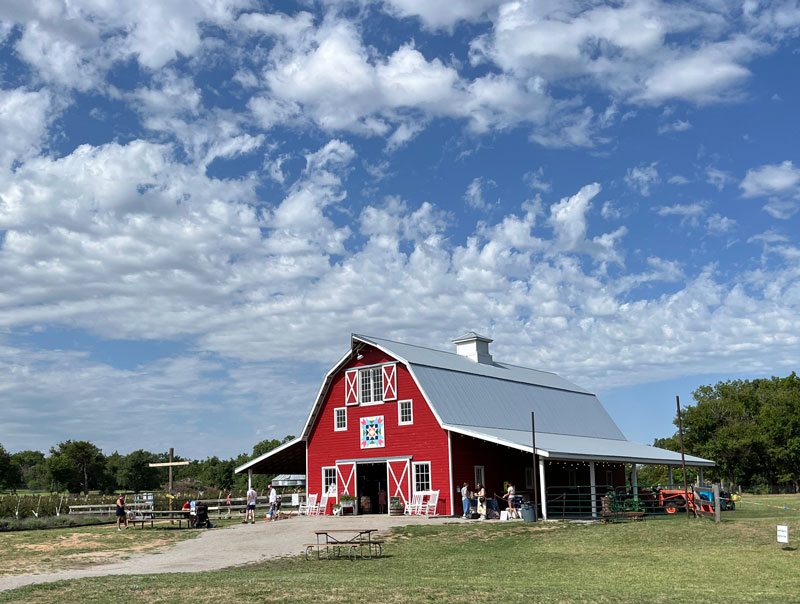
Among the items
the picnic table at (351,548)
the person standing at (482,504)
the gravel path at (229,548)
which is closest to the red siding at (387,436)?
the person standing at (482,504)

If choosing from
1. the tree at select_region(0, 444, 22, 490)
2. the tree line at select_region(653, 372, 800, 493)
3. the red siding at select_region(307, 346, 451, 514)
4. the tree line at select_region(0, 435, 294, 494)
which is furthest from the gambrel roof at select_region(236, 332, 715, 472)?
the tree at select_region(0, 444, 22, 490)

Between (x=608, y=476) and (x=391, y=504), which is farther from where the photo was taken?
(x=608, y=476)

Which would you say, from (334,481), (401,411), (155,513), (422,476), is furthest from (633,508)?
(155,513)

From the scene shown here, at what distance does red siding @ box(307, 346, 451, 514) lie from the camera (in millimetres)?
30969

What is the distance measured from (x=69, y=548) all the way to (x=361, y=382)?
14310 millimetres

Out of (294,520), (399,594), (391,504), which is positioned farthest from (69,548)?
(399,594)

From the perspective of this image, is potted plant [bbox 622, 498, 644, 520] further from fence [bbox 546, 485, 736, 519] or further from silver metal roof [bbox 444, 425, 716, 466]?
silver metal roof [bbox 444, 425, 716, 466]

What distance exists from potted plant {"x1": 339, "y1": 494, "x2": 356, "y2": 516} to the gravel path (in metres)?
1.32

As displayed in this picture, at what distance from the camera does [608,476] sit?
1612 inches

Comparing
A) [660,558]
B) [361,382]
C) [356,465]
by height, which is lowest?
[660,558]

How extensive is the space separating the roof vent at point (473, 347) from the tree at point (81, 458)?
5386 centimetres

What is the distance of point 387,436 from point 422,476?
8.08 ft

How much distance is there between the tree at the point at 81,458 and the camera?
82000mm

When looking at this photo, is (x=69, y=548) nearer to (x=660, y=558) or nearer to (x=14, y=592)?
(x=14, y=592)
